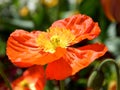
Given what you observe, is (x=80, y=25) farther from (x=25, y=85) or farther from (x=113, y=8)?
(x=113, y=8)

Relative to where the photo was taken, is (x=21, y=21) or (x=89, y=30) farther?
(x=21, y=21)

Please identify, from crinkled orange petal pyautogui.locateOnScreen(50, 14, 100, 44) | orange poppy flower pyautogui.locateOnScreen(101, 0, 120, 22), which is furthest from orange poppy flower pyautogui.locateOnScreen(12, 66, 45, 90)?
orange poppy flower pyautogui.locateOnScreen(101, 0, 120, 22)

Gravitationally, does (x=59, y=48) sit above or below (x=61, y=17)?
above

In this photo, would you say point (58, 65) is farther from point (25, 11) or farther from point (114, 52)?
point (25, 11)

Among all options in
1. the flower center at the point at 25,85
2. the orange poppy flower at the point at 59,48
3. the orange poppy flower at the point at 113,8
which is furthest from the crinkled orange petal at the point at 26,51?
the orange poppy flower at the point at 113,8

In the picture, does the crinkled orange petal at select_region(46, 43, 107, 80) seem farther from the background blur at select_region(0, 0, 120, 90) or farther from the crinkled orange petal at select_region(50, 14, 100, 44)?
the background blur at select_region(0, 0, 120, 90)

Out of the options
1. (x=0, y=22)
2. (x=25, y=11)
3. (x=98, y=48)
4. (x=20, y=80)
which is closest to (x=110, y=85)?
(x=20, y=80)

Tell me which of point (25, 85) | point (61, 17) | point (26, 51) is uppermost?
point (26, 51)

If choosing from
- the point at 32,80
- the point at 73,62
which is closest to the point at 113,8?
the point at 32,80
